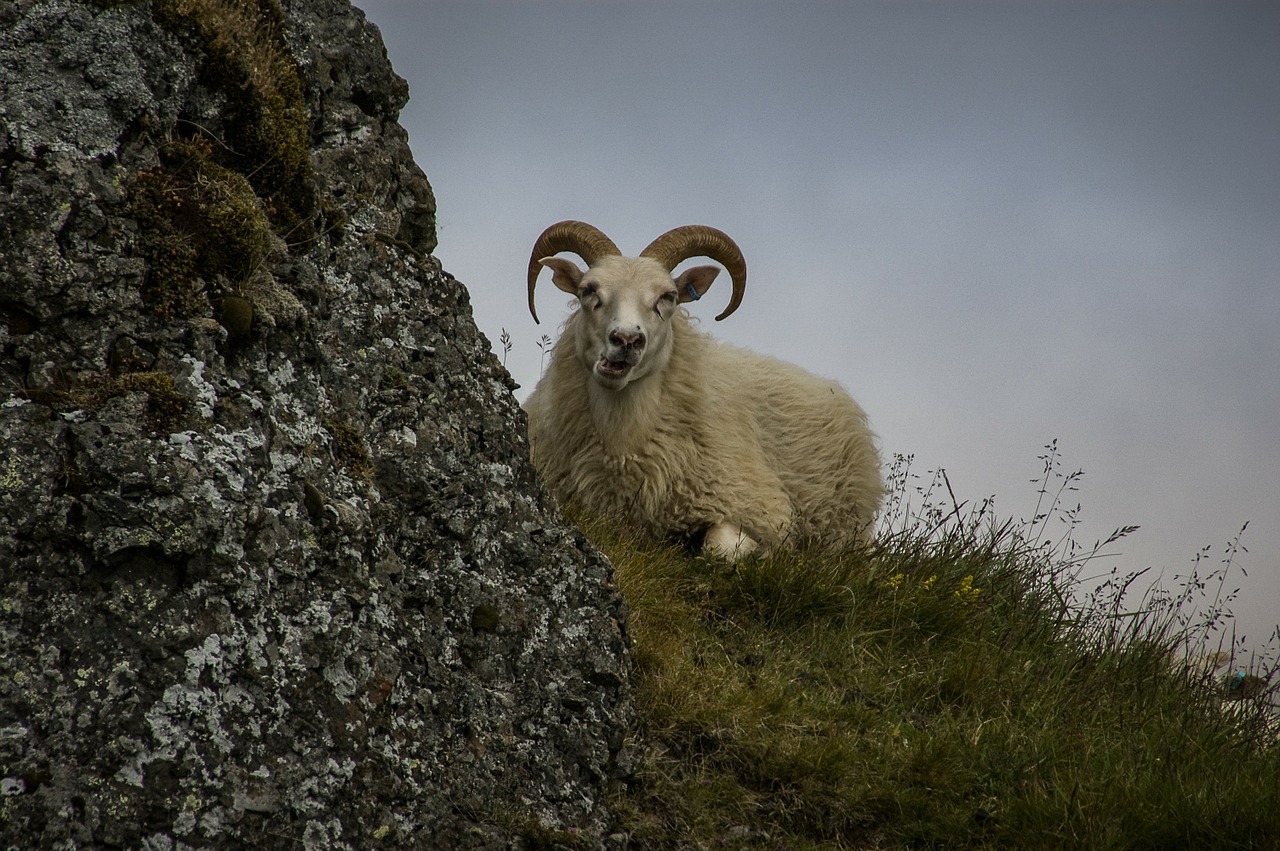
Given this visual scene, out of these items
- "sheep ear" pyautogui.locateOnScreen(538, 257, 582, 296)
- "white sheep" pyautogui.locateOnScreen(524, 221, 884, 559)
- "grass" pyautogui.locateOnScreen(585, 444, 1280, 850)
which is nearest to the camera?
"grass" pyautogui.locateOnScreen(585, 444, 1280, 850)

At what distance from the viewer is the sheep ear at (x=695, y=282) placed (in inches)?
322

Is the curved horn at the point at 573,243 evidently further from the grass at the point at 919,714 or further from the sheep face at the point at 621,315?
the grass at the point at 919,714

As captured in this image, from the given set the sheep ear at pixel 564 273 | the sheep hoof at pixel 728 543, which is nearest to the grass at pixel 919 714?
the sheep hoof at pixel 728 543

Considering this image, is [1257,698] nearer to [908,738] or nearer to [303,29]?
[908,738]

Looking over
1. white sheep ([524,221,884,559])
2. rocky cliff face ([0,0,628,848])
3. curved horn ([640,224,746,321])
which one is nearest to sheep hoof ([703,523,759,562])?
white sheep ([524,221,884,559])

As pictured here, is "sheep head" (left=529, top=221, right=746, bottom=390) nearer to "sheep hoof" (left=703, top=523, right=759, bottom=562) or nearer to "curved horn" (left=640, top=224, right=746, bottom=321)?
"curved horn" (left=640, top=224, right=746, bottom=321)

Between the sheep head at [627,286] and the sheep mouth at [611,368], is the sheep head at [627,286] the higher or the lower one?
the higher one

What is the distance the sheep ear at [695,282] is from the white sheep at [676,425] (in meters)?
0.01

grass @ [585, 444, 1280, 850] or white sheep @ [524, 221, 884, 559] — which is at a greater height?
white sheep @ [524, 221, 884, 559]

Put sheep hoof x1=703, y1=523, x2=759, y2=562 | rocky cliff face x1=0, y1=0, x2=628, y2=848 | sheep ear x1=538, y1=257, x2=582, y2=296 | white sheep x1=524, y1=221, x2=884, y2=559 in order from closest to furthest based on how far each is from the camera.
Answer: rocky cliff face x1=0, y1=0, x2=628, y2=848 < sheep hoof x1=703, y1=523, x2=759, y2=562 < white sheep x1=524, y1=221, x2=884, y2=559 < sheep ear x1=538, y1=257, x2=582, y2=296

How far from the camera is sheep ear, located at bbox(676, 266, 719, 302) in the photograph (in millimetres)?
8188

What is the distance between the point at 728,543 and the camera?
22.7 ft

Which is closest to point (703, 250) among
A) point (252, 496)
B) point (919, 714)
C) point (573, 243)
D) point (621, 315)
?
point (573, 243)

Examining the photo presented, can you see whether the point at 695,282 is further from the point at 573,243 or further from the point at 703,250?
the point at 573,243
